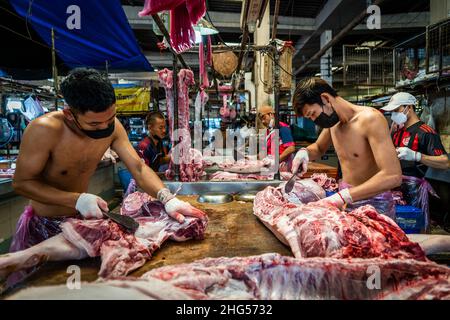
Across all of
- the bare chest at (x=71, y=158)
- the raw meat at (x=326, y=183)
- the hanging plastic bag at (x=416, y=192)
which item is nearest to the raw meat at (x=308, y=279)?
the bare chest at (x=71, y=158)

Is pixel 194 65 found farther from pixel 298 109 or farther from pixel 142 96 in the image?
pixel 298 109

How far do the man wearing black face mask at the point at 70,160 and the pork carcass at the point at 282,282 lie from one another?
746 millimetres

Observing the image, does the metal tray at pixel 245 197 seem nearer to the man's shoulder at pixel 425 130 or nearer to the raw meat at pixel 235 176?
the raw meat at pixel 235 176

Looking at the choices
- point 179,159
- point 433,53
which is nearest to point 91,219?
point 179,159

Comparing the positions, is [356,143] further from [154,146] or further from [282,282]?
[154,146]

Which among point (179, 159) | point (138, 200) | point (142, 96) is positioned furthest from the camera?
point (142, 96)

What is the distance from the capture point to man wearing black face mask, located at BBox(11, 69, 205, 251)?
204 centimetres

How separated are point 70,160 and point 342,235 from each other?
213 cm

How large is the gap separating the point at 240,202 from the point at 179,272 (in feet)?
5.92

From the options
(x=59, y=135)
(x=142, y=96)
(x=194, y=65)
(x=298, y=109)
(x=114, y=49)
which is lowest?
(x=59, y=135)

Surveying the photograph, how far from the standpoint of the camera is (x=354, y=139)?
115 inches

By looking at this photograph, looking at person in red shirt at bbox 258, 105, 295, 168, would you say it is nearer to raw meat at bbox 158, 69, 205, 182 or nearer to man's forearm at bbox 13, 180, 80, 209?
raw meat at bbox 158, 69, 205, 182

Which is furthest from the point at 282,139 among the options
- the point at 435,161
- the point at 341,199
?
the point at 341,199

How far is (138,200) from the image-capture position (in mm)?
2887
